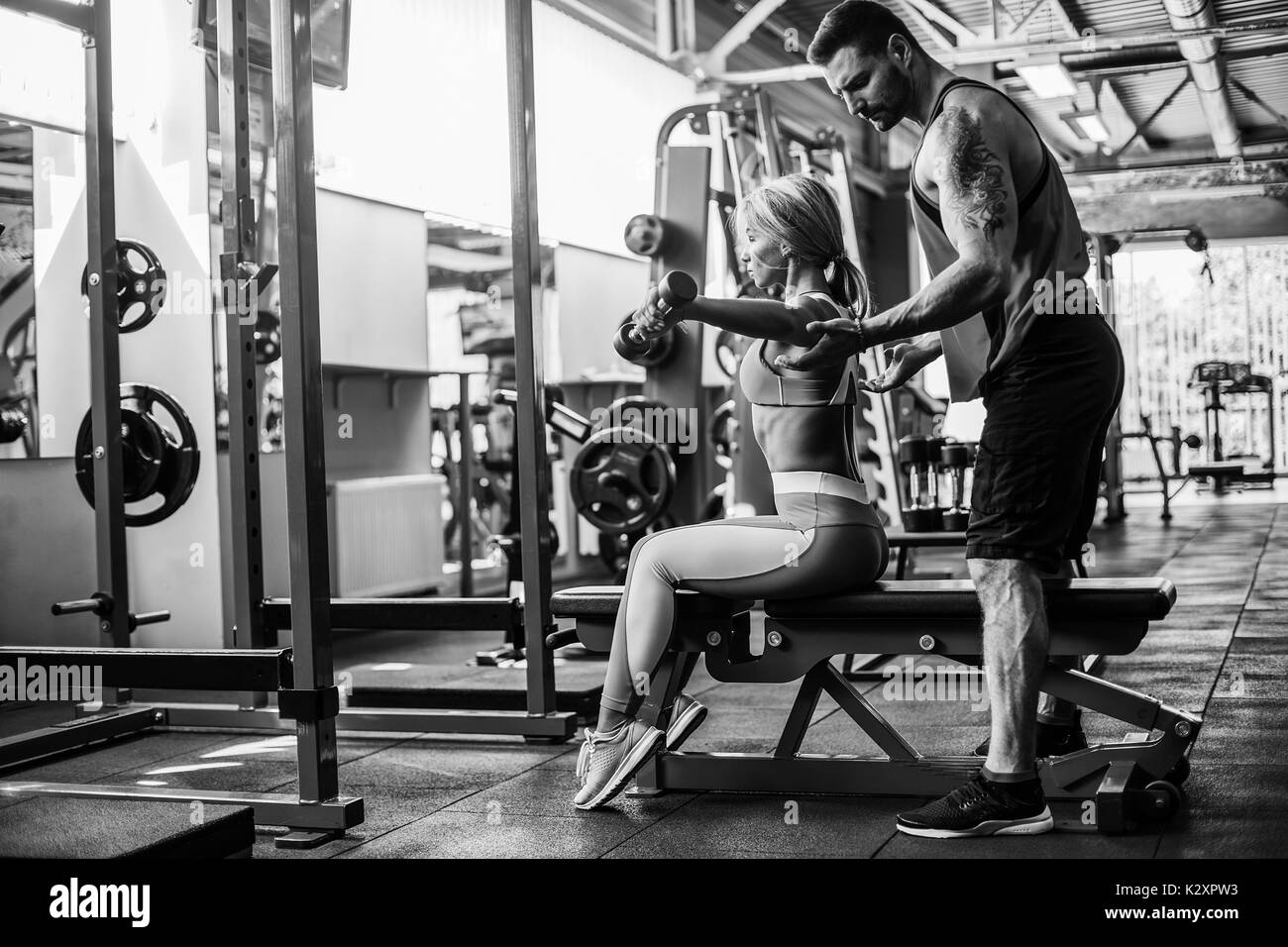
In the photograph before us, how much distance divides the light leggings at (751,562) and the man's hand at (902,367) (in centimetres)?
20

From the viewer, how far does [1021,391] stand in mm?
2195

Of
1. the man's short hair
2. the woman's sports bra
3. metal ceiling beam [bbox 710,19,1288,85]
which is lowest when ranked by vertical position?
the woman's sports bra

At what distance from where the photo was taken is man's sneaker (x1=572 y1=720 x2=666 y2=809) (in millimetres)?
2549

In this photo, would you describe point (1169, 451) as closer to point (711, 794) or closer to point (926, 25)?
point (926, 25)

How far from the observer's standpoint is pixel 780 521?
8.13 ft

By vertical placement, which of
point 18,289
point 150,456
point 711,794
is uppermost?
point 18,289

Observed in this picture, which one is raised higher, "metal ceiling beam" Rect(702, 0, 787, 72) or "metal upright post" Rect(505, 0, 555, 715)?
"metal ceiling beam" Rect(702, 0, 787, 72)

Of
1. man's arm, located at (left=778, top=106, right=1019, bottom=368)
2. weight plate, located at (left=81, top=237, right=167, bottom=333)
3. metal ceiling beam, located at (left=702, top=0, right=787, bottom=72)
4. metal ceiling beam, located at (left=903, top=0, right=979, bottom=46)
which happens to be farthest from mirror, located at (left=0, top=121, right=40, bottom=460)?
metal ceiling beam, located at (left=903, top=0, right=979, bottom=46)

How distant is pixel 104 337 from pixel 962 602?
2384mm

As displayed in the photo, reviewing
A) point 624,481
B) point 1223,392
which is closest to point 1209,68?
point 1223,392

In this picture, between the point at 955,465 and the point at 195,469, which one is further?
the point at 955,465

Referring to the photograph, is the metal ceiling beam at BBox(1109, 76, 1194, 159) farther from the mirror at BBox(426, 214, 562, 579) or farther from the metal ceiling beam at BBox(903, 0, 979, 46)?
the mirror at BBox(426, 214, 562, 579)

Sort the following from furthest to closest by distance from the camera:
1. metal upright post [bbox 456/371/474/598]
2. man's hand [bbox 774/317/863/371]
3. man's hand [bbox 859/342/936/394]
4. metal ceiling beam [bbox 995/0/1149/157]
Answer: metal ceiling beam [bbox 995/0/1149/157] < metal upright post [bbox 456/371/474/598] < man's hand [bbox 859/342/936/394] < man's hand [bbox 774/317/863/371]

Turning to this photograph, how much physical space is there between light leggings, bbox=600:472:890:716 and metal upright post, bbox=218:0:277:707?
1.22 m
